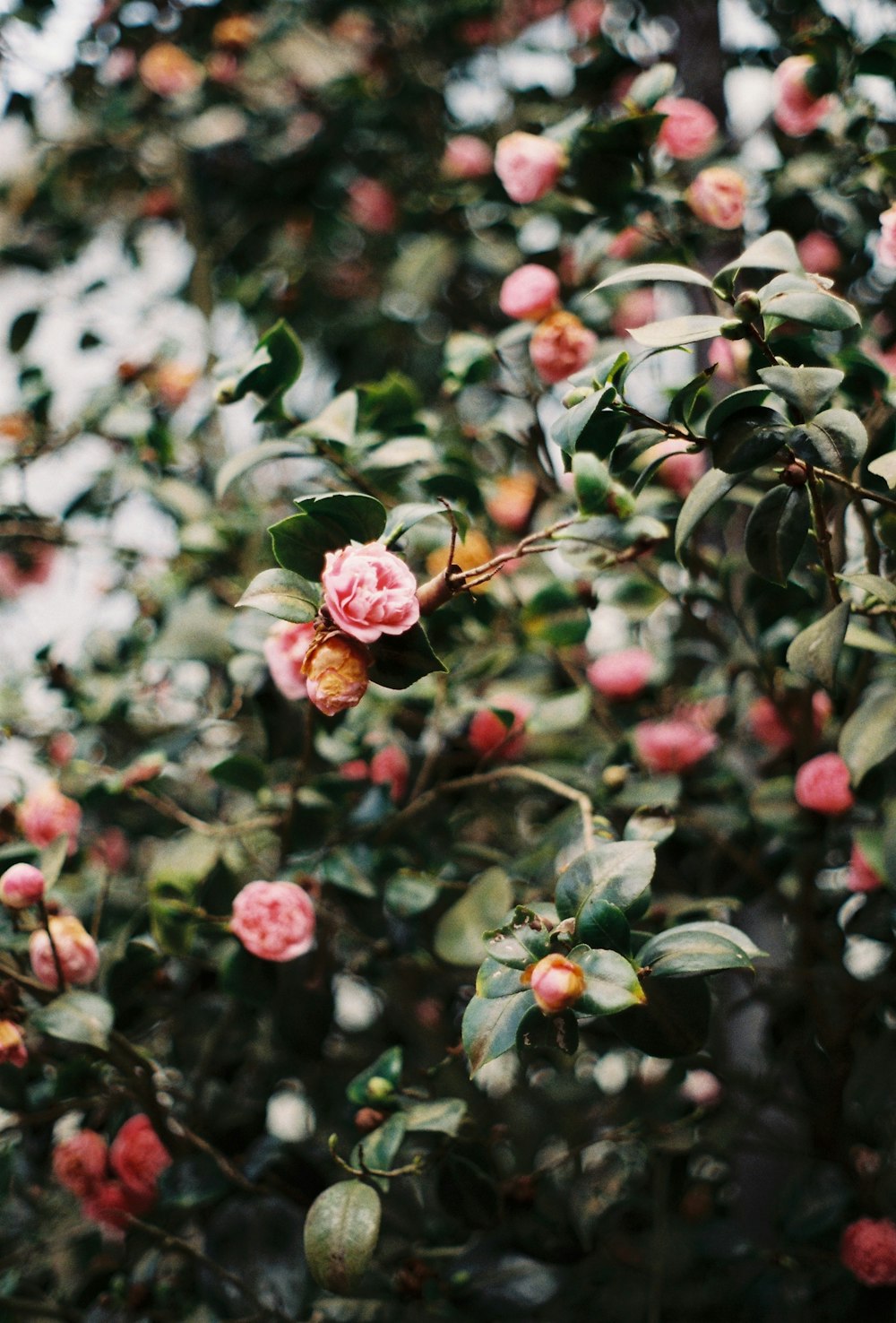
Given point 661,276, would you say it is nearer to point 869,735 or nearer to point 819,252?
point 869,735

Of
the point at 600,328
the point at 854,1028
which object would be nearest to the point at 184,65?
the point at 600,328

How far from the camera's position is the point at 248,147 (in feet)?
5.84

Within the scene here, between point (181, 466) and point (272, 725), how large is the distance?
1.98ft

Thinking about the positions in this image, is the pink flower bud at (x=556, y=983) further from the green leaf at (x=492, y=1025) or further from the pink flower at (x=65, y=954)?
the pink flower at (x=65, y=954)

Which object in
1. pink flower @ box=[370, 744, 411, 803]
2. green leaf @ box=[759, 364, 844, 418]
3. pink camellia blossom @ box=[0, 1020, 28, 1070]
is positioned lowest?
pink flower @ box=[370, 744, 411, 803]

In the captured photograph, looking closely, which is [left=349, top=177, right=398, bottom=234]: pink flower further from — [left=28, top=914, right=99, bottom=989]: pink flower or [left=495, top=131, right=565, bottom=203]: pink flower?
[left=28, top=914, right=99, bottom=989]: pink flower

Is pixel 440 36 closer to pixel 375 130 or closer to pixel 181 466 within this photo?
pixel 375 130

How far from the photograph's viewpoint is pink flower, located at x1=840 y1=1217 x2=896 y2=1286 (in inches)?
35.9

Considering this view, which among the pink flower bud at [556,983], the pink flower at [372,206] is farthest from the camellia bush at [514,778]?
the pink flower at [372,206]

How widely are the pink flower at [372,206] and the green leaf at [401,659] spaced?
130 centimetres

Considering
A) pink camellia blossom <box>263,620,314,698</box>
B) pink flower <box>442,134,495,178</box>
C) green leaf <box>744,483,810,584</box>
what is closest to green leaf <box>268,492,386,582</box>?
pink camellia blossom <box>263,620,314,698</box>

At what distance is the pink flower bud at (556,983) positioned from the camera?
0.60 meters

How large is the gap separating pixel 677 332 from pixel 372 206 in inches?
50.1

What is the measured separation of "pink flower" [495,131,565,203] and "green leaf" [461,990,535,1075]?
2.63 feet
